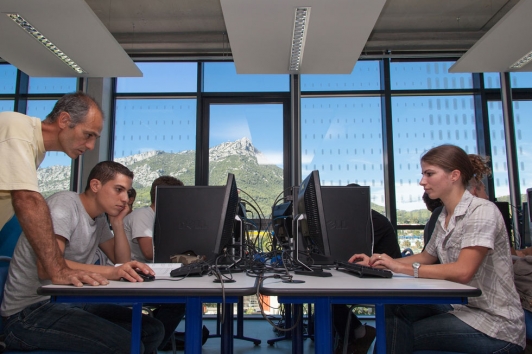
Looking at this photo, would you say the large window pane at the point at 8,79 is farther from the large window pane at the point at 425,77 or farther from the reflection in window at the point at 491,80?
the reflection in window at the point at 491,80

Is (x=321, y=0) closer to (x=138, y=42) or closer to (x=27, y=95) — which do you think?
(x=138, y=42)

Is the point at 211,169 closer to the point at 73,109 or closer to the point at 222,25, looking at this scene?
the point at 222,25

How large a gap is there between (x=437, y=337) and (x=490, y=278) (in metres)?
0.30

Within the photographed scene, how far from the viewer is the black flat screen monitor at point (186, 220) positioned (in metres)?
1.80

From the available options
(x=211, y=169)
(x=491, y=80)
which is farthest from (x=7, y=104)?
(x=491, y=80)

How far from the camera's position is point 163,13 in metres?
4.28

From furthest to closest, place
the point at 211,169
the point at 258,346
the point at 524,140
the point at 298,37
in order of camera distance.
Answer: the point at 211,169 < the point at 524,140 < the point at 298,37 < the point at 258,346

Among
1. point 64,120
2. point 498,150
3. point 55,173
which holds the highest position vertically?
point 498,150

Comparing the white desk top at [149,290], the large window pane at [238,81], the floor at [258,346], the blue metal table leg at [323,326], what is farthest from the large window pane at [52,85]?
the blue metal table leg at [323,326]

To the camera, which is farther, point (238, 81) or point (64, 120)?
point (238, 81)

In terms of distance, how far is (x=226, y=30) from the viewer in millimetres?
4008

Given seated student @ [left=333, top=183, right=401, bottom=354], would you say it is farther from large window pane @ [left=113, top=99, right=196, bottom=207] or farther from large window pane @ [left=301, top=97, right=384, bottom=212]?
large window pane @ [left=113, top=99, right=196, bottom=207]

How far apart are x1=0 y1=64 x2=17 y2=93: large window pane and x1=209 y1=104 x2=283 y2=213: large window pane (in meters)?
2.42

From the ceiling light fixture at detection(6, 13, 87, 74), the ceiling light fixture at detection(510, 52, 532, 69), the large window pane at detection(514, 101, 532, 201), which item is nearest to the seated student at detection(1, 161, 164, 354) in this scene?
the ceiling light fixture at detection(6, 13, 87, 74)
